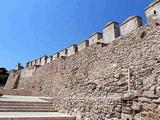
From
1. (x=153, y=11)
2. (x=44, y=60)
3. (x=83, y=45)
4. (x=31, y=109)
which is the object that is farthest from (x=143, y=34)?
(x=44, y=60)

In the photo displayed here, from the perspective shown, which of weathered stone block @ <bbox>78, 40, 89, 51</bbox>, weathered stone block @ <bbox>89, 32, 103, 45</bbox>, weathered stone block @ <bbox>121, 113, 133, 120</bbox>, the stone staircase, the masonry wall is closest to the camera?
weathered stone block @ <bbox>121, 113, 133, 120</bbox>

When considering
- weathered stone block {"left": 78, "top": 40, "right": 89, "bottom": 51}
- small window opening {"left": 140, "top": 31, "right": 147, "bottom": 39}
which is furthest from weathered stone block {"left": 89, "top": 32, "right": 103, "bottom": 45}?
small window opening {"left": 140, "top": 31, "right": 147, "bottom": 39}

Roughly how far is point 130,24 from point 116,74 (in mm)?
1476

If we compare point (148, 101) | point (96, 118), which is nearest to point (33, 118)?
point (96, 118)

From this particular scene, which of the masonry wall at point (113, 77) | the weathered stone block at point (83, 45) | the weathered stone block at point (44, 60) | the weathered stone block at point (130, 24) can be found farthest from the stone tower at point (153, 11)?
the weathered stone block at point (44, 60)

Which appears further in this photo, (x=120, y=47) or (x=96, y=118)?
(x=120, y=47)

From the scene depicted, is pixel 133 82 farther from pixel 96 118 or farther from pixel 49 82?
pixel 49 82

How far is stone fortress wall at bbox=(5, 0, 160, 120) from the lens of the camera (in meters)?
3.77

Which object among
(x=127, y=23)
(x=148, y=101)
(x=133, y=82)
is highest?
(x=127, y=23)

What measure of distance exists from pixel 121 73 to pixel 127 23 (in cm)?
150

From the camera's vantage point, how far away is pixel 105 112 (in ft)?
14.3

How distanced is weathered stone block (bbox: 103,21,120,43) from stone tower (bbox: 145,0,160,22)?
1243 millimetres

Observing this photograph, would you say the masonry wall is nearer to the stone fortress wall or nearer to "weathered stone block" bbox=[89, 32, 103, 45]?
the stone fortress wall

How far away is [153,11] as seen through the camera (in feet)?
15.1
